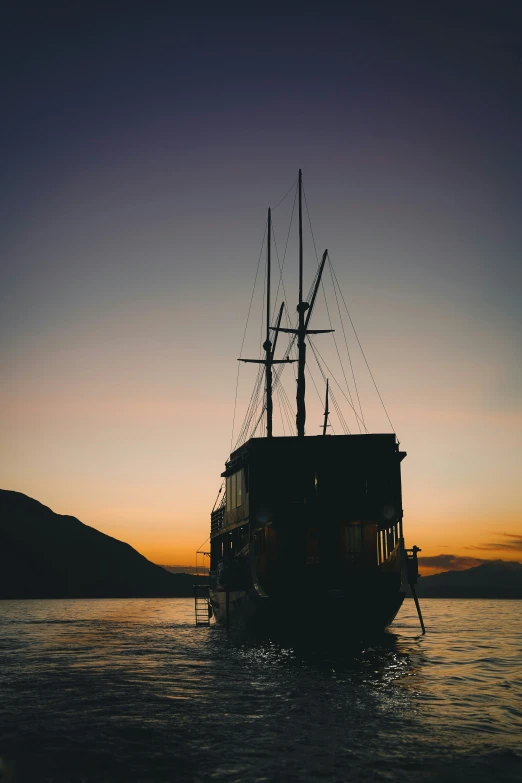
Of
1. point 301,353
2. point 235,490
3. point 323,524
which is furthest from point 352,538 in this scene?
point 301,353

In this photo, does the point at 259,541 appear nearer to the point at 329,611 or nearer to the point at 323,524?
the point at 323,524

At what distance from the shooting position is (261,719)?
17.2m

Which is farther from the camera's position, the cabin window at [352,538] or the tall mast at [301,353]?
the tall mast at [301,353]

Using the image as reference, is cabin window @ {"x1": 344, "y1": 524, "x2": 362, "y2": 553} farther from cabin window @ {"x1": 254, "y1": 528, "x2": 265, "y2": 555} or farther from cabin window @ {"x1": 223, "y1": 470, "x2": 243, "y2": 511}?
cabin window @ {"x1": 223, "y1": 470, "x2": 243, "y2": 511}

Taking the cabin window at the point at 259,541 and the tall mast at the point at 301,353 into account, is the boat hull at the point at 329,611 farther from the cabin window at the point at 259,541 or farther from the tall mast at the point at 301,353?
the tall mast at the point at 301,353

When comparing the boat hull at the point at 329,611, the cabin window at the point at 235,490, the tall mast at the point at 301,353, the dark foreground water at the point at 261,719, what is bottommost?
the dark foreground water at the point at 261,719

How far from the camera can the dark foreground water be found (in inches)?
498

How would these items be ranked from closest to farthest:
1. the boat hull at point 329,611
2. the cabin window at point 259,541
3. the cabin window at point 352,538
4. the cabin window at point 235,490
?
the boat hull at point 329,611 → the cabin window at point 259,541 → the cabin window at point 352,538 → the cabin window at point 235,490

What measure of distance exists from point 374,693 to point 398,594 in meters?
Answer: 14.2

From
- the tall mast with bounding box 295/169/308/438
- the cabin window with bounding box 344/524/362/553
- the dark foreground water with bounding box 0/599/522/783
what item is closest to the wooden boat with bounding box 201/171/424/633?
the cabin window with bounding box 344/524/362/553

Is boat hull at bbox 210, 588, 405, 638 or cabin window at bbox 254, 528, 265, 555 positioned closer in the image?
boat hull at bbox 210, 588, 405, 638

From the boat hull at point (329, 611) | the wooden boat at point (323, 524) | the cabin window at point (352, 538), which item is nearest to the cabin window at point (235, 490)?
the wooden boat at point (323, 524)

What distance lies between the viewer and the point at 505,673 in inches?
1212

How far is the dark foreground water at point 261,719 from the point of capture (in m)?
12.6
